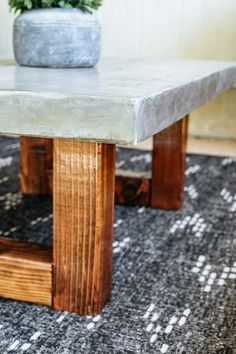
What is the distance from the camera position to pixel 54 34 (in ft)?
3.72

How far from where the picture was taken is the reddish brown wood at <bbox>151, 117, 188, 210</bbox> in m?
1.40

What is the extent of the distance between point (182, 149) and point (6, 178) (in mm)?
564

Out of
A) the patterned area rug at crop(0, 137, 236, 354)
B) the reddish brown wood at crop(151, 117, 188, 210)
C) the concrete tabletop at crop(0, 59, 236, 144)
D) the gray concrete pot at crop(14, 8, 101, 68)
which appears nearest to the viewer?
the concrete tabletop at crop(0, 59, 236, 144)

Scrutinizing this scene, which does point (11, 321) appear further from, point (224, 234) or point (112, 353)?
point (224, 234)

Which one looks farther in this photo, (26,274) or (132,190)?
(132,190)

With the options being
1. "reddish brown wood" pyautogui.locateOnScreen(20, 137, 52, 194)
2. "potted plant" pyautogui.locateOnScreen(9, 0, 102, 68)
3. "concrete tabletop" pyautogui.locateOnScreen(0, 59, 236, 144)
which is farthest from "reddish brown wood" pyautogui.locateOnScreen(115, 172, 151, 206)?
"concrete tabletop" pyautogui.locateOnScreen(0, 59, 236, 144)

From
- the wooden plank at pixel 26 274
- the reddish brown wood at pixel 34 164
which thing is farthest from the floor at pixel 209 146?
the wooden plank at pixel 26 274

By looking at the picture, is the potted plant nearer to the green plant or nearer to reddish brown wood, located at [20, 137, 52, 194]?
the green plant

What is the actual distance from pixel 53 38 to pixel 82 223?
44 centimetres

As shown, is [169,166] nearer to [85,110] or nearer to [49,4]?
[49,4]

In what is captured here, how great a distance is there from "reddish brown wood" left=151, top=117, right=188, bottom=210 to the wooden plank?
1.82ft

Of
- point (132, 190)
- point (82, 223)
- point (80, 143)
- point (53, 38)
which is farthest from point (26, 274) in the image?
point (132, 190)

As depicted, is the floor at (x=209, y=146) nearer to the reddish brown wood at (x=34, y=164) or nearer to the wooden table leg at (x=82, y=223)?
the reddish brown wood at (x=34, y=164)

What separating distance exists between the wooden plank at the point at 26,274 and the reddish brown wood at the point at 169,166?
556mm
